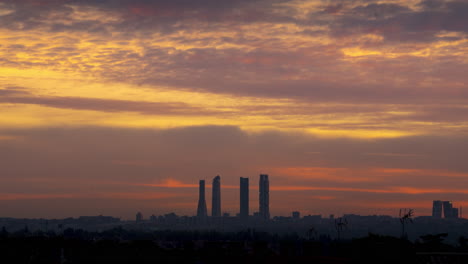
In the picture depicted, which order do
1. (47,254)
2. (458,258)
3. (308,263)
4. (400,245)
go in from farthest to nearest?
(47,254)
(400,245)
(308,263)
(458,258)

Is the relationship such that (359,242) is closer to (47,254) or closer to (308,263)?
(308,263)

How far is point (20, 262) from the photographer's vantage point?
145625 millimetres

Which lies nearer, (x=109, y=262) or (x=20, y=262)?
(x=20, y=262)

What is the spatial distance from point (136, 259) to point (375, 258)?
6425cm

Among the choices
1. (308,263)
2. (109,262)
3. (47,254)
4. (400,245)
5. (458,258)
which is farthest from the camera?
(47,254)

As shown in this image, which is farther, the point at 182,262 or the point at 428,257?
the point at 182,262

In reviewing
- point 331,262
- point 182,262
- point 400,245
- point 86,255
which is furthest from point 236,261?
point 86,255

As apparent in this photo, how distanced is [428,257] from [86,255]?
328 feet

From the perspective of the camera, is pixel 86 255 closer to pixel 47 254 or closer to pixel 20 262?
pixel 47 254

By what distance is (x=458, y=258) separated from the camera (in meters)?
121

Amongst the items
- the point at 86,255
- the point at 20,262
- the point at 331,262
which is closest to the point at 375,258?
the point at 331,262

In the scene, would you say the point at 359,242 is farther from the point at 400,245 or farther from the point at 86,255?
the point at 86,255

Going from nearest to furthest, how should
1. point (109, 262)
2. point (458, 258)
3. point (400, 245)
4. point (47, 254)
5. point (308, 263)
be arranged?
1. point (458, 258)
2. point (308, 263)
3. point (400, 245)
4. point (109, 262)
5. point (47, 254)

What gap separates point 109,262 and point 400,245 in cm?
6720
